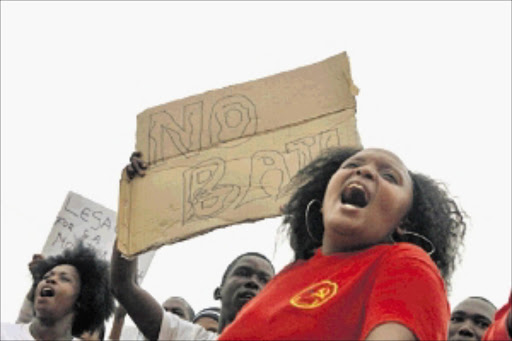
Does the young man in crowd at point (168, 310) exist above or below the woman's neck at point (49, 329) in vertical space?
below

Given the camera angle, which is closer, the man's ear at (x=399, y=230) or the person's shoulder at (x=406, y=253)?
the person's shoulder at (x=406, y=253)

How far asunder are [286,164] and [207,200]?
14.2 inches

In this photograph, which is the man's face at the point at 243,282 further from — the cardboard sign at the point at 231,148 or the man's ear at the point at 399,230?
the man's ear at the point at 399,230

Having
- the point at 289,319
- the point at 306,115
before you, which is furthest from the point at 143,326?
the point at 289,319

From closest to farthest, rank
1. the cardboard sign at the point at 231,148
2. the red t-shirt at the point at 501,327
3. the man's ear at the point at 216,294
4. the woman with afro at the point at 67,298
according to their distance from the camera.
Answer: the red t-shirt at the point at 501,327
the cardboard sign at the point at 231,148
the woman with afro at the point at 67,298
the man's ear at the point at 216,294

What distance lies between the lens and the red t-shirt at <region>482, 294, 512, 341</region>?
193cm

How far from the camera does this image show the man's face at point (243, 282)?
165 inches

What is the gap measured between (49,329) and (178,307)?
3.80 feet

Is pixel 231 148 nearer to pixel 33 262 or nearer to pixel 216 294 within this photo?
pixel 216 294

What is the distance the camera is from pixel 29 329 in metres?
4.46

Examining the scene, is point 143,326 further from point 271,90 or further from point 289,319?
point 289,319

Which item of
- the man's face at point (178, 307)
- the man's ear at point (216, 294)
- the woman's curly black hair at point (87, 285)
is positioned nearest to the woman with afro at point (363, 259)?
the man's ear at point (216, 294)

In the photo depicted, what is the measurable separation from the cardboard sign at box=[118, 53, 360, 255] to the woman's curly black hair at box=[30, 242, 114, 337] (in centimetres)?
117

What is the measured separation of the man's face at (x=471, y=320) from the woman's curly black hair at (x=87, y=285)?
1.91 m
